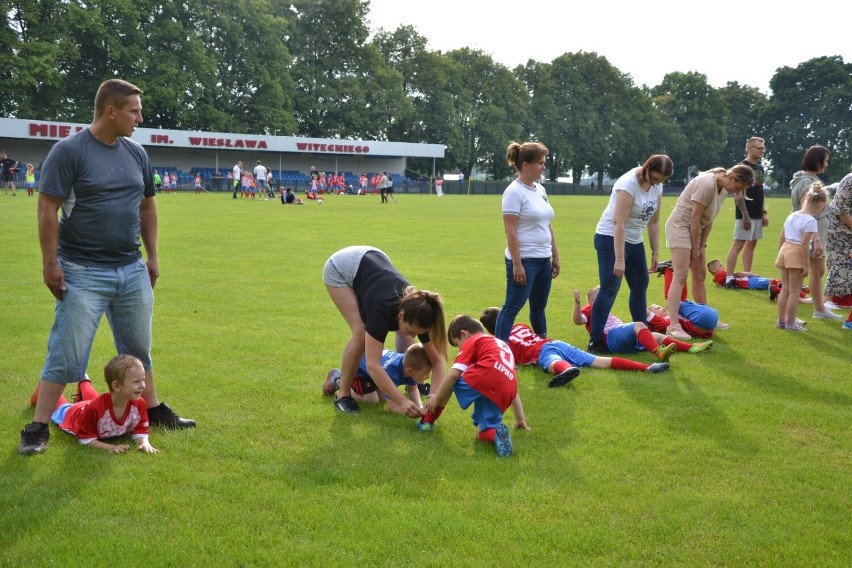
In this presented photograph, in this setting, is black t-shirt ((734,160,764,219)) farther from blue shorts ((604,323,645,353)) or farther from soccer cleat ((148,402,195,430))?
soccer cleat ((148,402,195,430))

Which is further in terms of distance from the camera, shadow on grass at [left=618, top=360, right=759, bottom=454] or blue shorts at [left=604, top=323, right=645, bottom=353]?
blue shorts at [left=604, top=323, right=645, bottom=353]

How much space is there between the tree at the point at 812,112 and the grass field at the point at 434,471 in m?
91.7

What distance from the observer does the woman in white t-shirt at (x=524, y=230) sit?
6.43 meters

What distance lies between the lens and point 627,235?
7.29 m

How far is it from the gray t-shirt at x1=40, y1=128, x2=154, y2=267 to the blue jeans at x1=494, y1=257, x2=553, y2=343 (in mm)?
3253

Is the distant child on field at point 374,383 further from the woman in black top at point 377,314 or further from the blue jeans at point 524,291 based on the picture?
the blue jeans at point 524,291

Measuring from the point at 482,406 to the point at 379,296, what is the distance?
39.4 inches

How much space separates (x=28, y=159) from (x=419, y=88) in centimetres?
3790

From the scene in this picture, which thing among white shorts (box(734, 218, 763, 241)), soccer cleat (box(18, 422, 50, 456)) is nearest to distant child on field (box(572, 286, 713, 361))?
white shorts (box(734, 218, 763, 241))

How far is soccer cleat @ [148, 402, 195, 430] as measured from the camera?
4.98 meters

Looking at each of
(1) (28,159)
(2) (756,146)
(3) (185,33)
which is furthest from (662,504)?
(3) (185,33)

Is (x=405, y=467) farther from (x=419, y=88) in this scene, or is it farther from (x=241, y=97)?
(x=419, y=88)

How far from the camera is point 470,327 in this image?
523 cm

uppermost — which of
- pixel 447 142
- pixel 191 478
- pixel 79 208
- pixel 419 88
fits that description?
pixel 419 88
